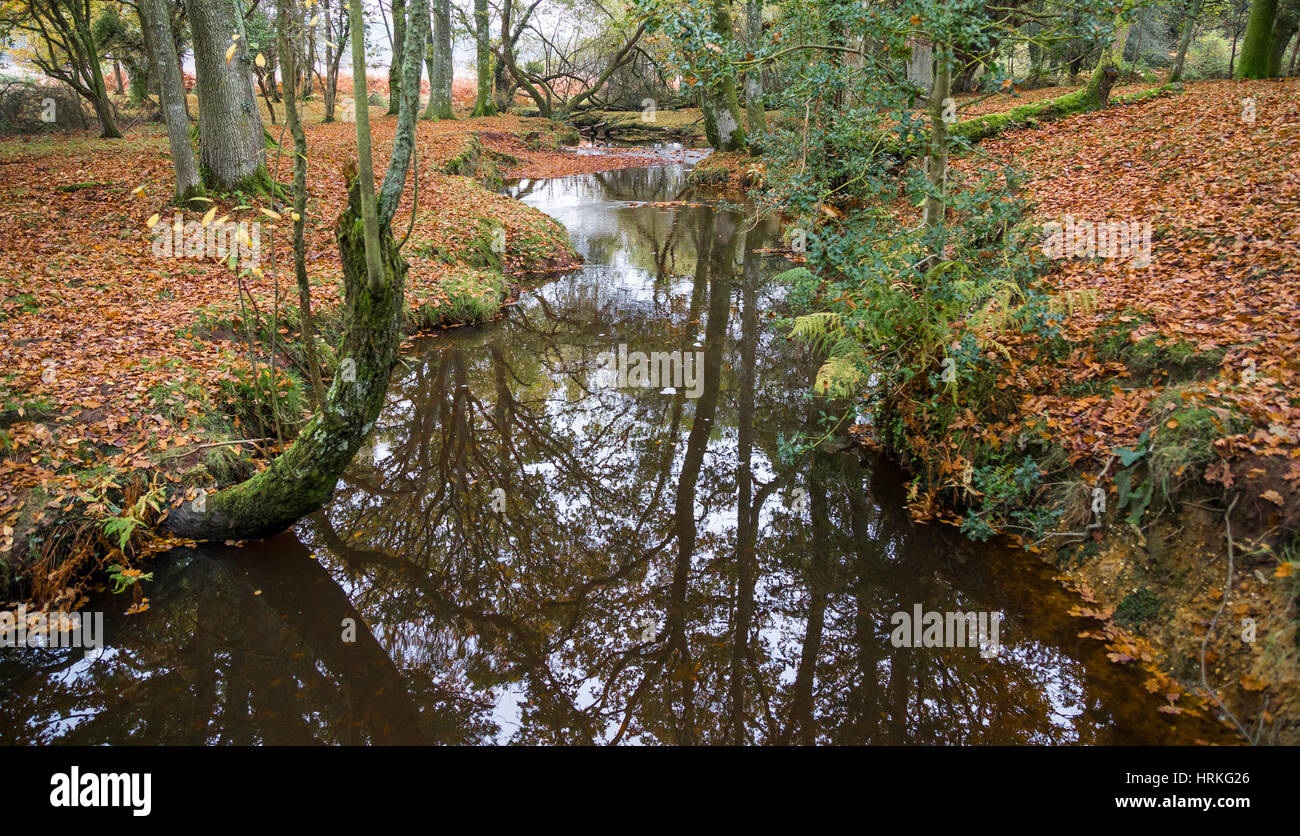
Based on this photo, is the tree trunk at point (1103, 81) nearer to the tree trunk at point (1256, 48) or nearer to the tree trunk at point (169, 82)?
the tree trunk at point (1256, 48)

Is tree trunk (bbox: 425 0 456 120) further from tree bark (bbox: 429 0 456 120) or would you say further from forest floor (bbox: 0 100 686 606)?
forest floor (bbox: 0 100 686 606)

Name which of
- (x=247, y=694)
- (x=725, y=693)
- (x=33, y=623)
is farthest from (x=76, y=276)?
(x=725, y=693)

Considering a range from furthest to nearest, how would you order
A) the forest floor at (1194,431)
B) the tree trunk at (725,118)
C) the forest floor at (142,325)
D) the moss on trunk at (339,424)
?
the tree trunk at (725,118), the forest floor at (142,325), the moss on trunk at (339,424), the forest floor at (1194,431)

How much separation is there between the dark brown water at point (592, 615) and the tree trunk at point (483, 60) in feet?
83.5

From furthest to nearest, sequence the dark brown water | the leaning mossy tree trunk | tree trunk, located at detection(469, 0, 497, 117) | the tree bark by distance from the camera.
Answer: tree trunk, located at detection(469, 0, 497, 117)
the tree bark
the leaning mossy tree trunk
the dark brown water

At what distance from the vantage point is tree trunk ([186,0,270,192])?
1058 cm

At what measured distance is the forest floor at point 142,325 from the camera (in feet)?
16.6

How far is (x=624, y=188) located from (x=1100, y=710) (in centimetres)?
2094

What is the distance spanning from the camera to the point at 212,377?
Answer: 6.50 metres

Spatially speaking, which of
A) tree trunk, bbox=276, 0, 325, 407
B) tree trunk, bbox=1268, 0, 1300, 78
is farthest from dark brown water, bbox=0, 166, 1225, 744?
tree trunk, bbox=1268, 0, 1300, 78

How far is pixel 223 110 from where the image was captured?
10.8 metres

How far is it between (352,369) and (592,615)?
2.49 meters

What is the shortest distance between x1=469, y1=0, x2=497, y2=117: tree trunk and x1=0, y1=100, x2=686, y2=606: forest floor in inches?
652

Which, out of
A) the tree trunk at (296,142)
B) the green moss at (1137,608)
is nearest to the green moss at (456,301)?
the tree trunk at (296,142)
